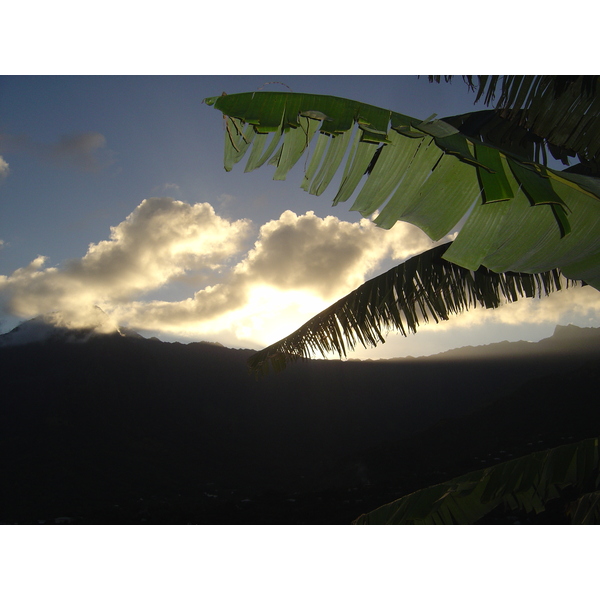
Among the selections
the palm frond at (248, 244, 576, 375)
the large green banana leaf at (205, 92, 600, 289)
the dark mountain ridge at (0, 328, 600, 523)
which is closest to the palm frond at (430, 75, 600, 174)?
the palm frond at (248, 244, 576, 375)

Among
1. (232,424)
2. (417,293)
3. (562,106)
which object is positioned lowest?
(232,424)

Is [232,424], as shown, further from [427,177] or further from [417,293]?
[427,177]

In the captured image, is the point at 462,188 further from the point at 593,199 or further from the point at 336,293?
the point at 336,293

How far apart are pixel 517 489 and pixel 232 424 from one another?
1472 millimetres

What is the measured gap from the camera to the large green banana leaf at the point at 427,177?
0.45 m

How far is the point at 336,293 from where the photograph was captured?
6.16 feet

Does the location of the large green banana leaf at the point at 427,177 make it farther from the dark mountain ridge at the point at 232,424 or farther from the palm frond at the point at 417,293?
the dark mountain ridge at the point at 232,424

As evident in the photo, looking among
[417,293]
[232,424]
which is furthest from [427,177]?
[232,424]

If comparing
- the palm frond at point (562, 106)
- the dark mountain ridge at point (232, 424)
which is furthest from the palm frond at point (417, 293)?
the dark mountain ridge at point (232, 424)

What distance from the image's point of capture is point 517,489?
935 mm

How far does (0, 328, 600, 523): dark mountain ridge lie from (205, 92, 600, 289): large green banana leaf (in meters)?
1.65

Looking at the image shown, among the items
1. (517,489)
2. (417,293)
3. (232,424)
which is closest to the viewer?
(517,489)

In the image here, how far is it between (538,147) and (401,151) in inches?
44.3

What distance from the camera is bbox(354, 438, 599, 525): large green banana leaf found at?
92cm
